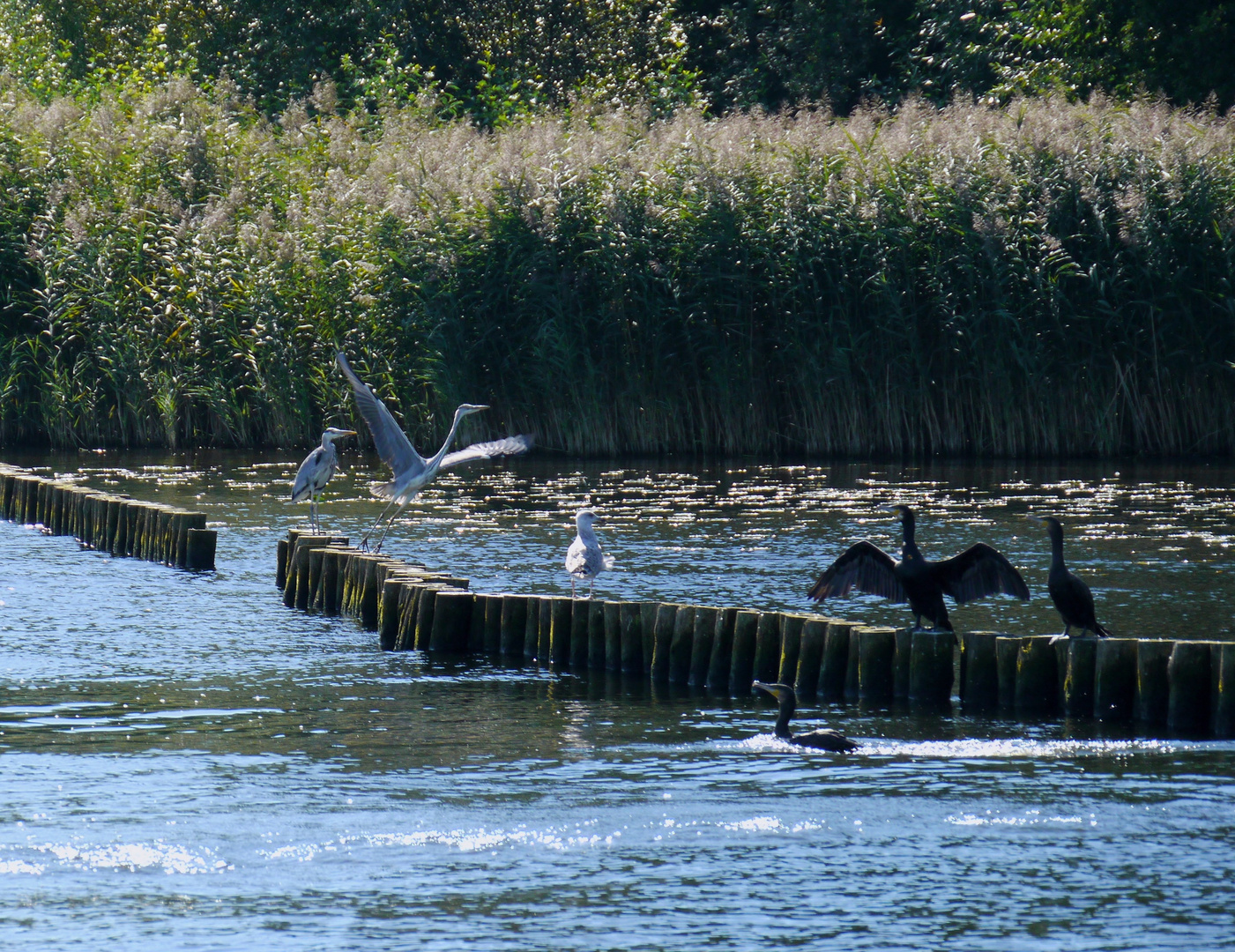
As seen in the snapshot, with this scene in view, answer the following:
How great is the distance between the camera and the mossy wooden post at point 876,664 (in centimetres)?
945

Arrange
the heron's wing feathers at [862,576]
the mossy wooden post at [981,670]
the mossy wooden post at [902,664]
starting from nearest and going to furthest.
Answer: the mossy wooden post at [981,670]
the mossy wooden post at [902,664]
the heron's wing feathers at [862,576]

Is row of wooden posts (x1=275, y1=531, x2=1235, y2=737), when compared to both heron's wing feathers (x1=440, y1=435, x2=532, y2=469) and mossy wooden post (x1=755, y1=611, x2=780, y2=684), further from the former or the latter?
heron's wing feathers (x1=440, y1=435, x2=532, y2=469)

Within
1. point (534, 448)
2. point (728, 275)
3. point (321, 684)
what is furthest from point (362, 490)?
point (321, 684)

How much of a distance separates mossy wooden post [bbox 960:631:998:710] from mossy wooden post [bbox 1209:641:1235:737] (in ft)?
3.64

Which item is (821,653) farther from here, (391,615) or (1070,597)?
(391,615)

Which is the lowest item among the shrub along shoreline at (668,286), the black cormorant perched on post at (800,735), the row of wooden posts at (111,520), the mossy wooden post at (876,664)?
the black cormorant perched on post at (800,735)

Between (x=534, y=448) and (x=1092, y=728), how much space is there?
1380cm

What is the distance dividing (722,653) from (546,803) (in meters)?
2.49

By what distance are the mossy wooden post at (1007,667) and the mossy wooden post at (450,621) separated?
3467mm

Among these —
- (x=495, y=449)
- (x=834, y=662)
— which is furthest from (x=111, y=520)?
(x=834, y=662)

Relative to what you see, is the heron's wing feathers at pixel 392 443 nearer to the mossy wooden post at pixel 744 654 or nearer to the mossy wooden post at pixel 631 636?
the mossy wooden post at pixel 631 636

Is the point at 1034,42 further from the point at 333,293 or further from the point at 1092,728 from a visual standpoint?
the point at 1092,728

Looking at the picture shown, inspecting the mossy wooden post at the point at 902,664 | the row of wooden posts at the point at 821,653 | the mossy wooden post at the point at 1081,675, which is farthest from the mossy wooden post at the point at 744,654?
the mossy wooden post at the point at 1081,675

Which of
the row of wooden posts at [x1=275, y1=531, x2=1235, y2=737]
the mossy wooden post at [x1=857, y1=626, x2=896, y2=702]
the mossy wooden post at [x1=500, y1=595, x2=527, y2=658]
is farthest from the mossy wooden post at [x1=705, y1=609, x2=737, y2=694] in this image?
the mossy wooden post at [x1=500, y1=595, x2=527, y2=658]
